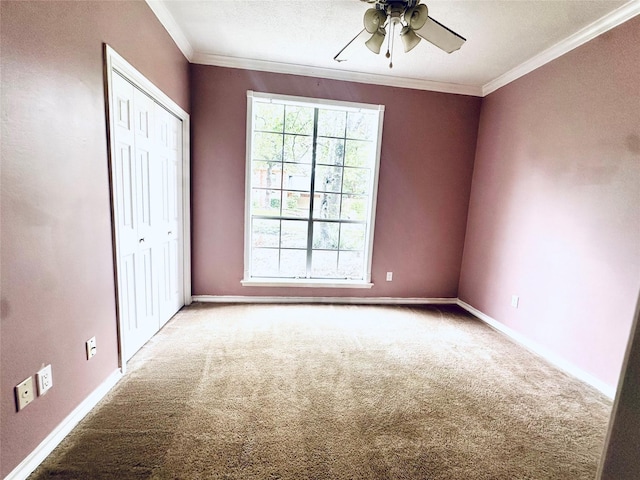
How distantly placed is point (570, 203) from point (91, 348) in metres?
3.56

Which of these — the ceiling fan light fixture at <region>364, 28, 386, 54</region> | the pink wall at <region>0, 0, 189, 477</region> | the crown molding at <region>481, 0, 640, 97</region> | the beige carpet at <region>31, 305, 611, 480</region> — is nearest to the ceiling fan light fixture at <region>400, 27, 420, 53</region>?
the ceiling fan light fixture at <region>364, 28, 386, 54</region>

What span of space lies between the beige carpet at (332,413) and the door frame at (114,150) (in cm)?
53

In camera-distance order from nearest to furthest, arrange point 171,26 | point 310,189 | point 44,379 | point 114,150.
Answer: point 44,379 → point 114,150 → point 171,26 → point 310,189

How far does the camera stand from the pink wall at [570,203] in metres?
2.04

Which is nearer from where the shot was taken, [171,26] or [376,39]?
[376,39]

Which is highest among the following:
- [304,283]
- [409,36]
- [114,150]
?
[409,36]

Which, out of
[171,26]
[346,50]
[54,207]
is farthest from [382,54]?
[54,207]

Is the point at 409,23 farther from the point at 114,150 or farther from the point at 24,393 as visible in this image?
the point at 24,393

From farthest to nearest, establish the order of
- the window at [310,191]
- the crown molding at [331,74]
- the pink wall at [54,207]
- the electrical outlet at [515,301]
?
the window at [310,191] < the crown molding at [331,74] < the electrical outlet at [515,301] < the pink wall at [54,207]

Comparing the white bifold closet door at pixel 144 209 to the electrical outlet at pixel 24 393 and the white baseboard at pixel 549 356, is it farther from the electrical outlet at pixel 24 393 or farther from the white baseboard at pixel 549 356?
the white baseboard at pixel 549 356

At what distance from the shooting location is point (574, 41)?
235 cm

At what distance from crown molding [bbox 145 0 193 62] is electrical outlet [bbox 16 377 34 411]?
2.44 meters

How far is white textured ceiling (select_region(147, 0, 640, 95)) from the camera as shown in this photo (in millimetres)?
2109


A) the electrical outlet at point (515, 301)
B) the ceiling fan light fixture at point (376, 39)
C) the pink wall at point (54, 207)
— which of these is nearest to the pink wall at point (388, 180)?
the electrical outlet at point (515, 301)
